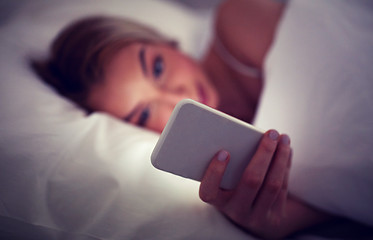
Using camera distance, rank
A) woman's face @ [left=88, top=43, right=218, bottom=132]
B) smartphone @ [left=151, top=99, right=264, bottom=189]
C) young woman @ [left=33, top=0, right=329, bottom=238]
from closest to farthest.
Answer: smartphone @ [left=151, top=99, right=264, bottom=189], young woman @ [left=33, top=0, right=329, bottom=238], woman's face @ [left=88, top=43, right=218, bottom=132]

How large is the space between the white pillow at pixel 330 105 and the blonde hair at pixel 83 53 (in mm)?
497

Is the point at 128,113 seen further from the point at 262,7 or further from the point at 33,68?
the point at 262,7

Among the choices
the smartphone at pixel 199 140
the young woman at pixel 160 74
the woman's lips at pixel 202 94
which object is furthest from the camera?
the woman's lips at pixel 202 94

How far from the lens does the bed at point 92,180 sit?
0.39m

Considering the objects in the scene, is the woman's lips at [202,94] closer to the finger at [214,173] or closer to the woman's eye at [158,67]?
the woman's eye at [158,67]

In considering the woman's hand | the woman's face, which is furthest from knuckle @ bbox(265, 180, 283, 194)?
the woman's face

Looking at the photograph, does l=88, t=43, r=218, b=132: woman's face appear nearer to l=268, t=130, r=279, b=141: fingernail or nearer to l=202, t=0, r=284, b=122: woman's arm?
l=202, t=0, r=284, b=122: woman's arm

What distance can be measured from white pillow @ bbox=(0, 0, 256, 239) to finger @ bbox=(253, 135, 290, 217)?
7 centimetres

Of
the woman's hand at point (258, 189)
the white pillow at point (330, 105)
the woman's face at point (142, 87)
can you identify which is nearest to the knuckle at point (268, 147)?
the woman's hand at point (258, 189)

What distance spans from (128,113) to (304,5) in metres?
0.57

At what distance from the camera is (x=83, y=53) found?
771 mm

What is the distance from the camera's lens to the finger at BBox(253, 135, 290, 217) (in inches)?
15.6

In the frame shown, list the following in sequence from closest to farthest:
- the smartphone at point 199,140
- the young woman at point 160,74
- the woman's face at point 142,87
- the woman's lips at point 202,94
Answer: the smartphone at point 199,140 → the young woman at point 160,74 → the woman's face at point 142,87 → the woman's lips at point 202,94

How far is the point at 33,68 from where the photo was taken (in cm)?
68
